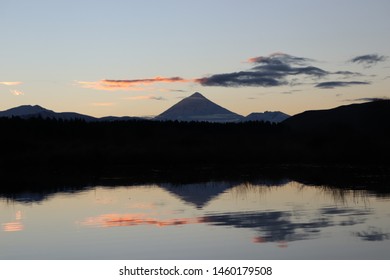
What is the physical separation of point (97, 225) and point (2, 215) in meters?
4.89

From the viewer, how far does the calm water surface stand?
16.1 metres

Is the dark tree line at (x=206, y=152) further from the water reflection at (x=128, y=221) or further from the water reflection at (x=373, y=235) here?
the water reflection at (x=373, y=235)

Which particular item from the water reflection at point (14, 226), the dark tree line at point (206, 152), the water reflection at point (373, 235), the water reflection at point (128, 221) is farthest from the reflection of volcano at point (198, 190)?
the dark tree line at point (206, 152)

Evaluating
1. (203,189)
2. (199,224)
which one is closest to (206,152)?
(203,189)

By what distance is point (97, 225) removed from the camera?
68.1ft

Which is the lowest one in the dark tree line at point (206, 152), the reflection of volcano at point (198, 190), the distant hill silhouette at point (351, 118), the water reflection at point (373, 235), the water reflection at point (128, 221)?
the water reflection at point (373, 235)

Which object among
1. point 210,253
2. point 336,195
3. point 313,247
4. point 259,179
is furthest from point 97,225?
point 259,179

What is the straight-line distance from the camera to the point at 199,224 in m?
20.1

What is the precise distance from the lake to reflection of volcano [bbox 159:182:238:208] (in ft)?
0.16

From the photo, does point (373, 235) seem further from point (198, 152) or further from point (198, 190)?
point (198, 152)

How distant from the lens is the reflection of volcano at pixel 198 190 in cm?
2680

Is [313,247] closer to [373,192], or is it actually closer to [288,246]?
[288,246]

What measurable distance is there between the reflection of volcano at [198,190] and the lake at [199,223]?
50 mm

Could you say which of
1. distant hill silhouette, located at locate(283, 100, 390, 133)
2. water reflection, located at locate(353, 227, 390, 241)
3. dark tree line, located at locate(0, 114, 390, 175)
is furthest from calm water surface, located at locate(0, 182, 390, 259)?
distant hill silhouette, located at locate(283, 100, 390, 133)
